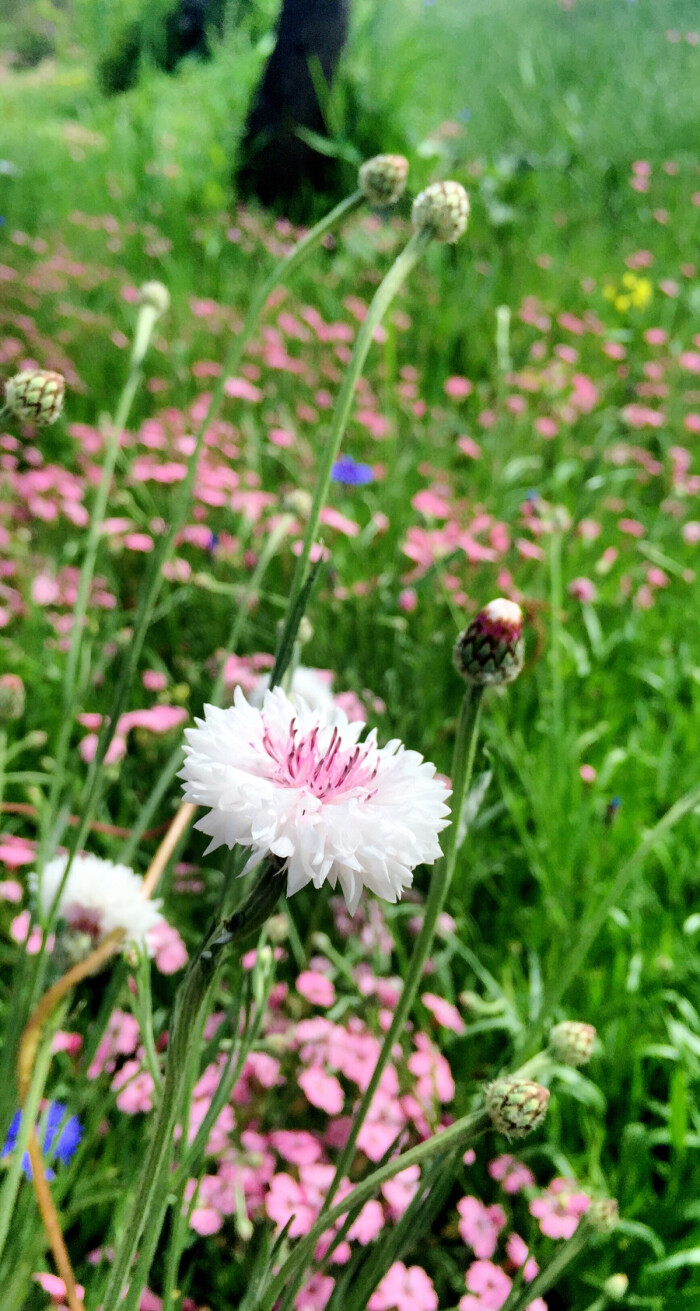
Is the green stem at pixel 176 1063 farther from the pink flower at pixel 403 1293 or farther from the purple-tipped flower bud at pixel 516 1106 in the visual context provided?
the pink flower at pixel 403 1293

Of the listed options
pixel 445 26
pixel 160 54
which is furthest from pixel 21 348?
pixel 445 26

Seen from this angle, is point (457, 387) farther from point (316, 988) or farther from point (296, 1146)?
point (296, 1146)

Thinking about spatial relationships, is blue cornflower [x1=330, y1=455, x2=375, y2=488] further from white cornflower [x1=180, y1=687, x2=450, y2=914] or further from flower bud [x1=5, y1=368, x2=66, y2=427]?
white cornflower [x1=180, y1=687, x2=450, y2=914]

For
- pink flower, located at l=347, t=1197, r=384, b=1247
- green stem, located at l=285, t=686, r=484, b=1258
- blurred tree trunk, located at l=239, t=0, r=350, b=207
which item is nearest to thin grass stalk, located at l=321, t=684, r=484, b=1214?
green stem, located at l=285, t=686, r=484, b=1258

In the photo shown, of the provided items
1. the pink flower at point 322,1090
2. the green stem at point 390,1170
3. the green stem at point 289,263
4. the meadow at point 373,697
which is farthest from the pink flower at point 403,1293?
the green stem at point 289,263

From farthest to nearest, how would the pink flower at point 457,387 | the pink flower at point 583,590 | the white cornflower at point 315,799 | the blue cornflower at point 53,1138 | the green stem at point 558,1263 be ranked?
the pink flower at point 457,387
the pink flower at point 583,590
the blue cornflower at point 53,1138
the green stem at point 558,1263
the white cornflower at point 315,799

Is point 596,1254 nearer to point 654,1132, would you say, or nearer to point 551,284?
point 654,1132
